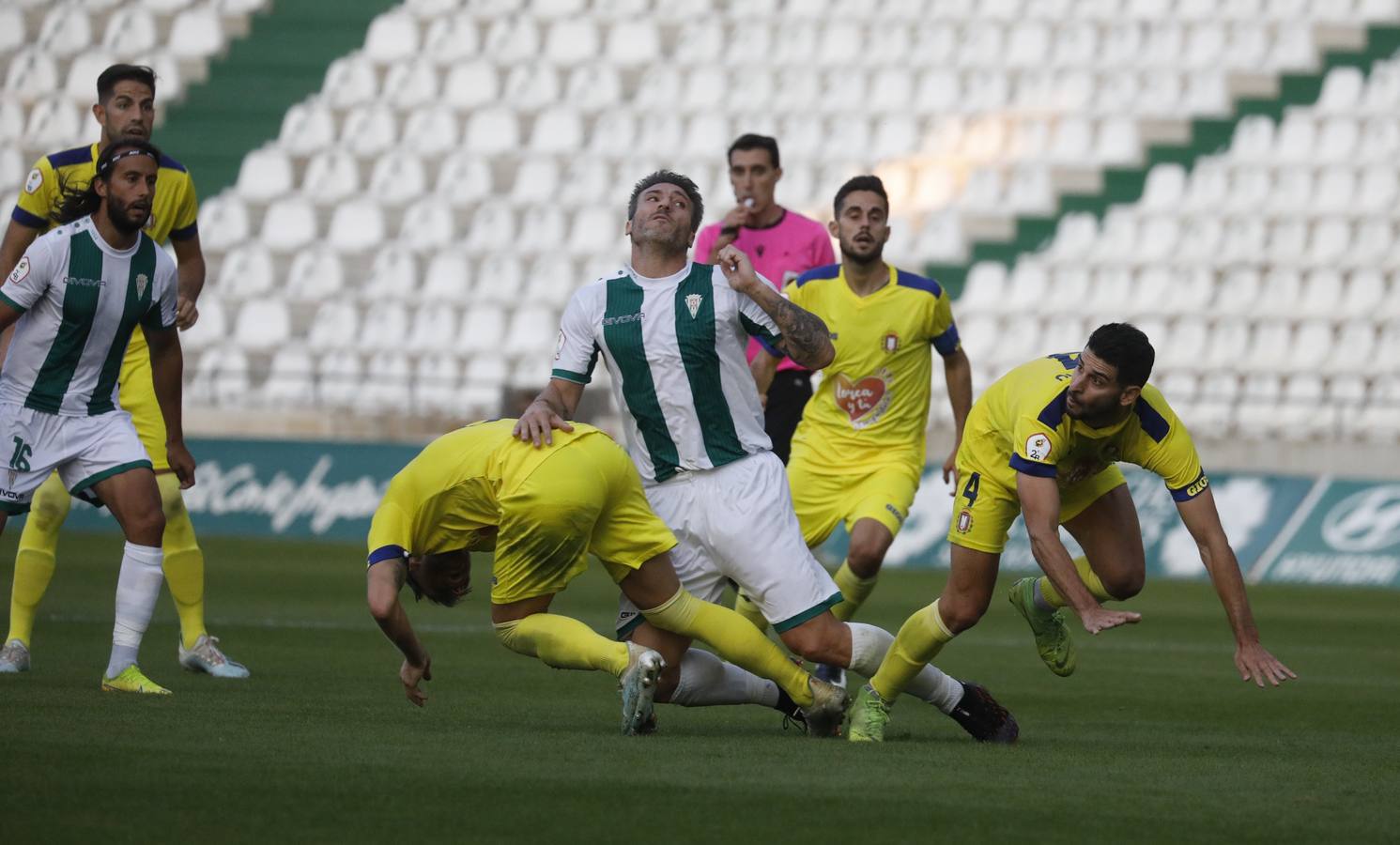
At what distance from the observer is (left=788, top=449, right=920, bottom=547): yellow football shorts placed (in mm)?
8578

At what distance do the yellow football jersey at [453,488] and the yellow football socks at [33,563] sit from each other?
2.47m

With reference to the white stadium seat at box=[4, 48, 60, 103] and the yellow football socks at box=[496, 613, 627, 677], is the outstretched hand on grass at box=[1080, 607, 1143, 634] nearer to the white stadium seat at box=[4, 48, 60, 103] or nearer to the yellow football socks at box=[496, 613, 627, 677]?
the yellow football socks at box=[496, 613, 627, 677]

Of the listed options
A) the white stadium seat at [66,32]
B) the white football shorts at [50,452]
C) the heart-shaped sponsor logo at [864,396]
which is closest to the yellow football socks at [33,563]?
the white football shorts at [50,452]

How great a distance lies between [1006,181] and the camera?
24.7 m

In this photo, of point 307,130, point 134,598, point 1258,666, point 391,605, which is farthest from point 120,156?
point 307,130

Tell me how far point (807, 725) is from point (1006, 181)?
18.7 metres

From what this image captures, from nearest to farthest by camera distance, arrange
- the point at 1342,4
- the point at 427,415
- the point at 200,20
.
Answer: the point at 427,415 < the point at 1342,4 < the point at 200,20

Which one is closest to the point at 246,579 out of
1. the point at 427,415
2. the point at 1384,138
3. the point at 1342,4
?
the point at 427,415

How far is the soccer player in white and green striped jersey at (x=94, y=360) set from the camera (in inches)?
285

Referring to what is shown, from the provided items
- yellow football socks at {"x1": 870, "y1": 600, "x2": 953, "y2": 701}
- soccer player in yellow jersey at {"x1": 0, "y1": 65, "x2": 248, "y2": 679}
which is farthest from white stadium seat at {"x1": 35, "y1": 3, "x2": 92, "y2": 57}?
yellow football socks at {"x1": 870, "y1": 600, "x2": 953, "y2": 701}

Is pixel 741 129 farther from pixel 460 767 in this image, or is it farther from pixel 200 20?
pixel 460 767

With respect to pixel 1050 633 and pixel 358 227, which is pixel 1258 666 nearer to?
pixel 1050 633

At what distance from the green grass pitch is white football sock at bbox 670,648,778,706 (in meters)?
0.11

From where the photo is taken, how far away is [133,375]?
29.0 ft
